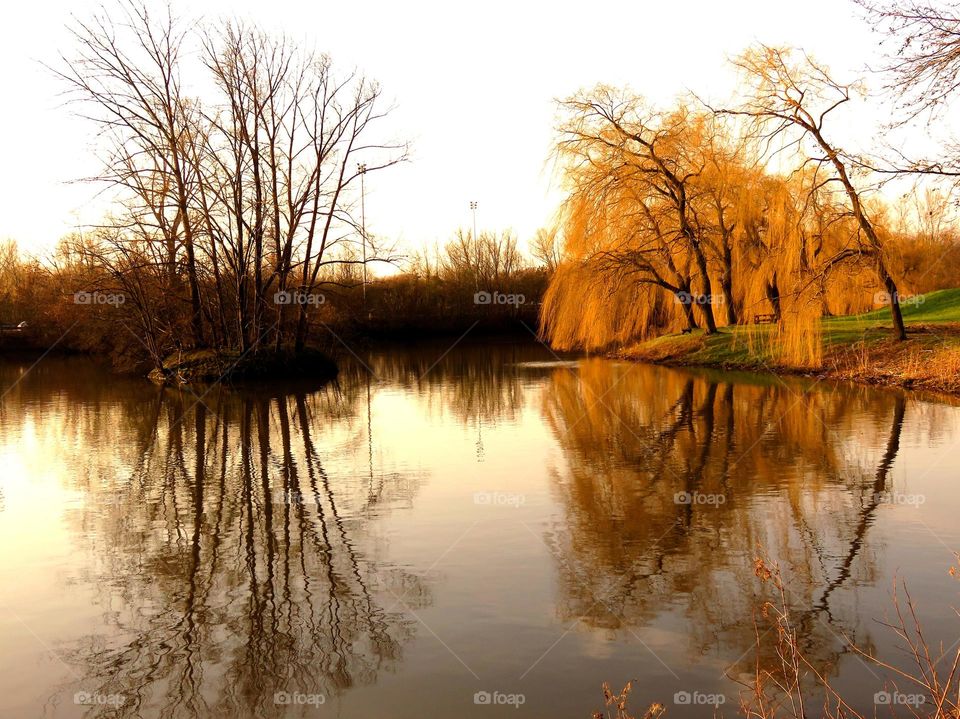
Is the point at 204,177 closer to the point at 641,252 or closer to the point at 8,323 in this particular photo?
Result: the point at 641,252

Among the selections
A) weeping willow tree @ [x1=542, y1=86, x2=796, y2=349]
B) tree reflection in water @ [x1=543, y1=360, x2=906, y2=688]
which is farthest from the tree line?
tree reflection in water @ [x1=543, y1=360, x2=906, y2=688]

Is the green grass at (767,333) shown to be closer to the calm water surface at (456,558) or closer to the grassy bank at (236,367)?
the calm water surface at (456,558)

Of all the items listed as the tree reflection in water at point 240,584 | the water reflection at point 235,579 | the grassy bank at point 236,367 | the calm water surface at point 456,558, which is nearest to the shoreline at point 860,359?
the calm water surface at point 456,558

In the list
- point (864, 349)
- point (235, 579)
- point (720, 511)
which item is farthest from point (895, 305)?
point (235, 579)

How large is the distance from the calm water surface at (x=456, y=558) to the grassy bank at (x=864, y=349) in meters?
4.05

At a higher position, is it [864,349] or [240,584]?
[864,349]

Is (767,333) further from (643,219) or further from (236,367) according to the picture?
(236,367)

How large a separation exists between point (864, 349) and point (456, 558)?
59.2ft

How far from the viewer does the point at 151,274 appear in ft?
96.4

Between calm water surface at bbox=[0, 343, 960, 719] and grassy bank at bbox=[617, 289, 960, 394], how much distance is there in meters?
4.05

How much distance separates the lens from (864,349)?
22.7m

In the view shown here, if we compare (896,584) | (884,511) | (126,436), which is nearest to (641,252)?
(126,436)

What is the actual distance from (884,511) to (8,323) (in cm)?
5401

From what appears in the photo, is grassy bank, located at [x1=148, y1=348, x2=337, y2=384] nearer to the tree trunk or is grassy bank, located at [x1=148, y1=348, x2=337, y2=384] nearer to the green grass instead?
the green grass
